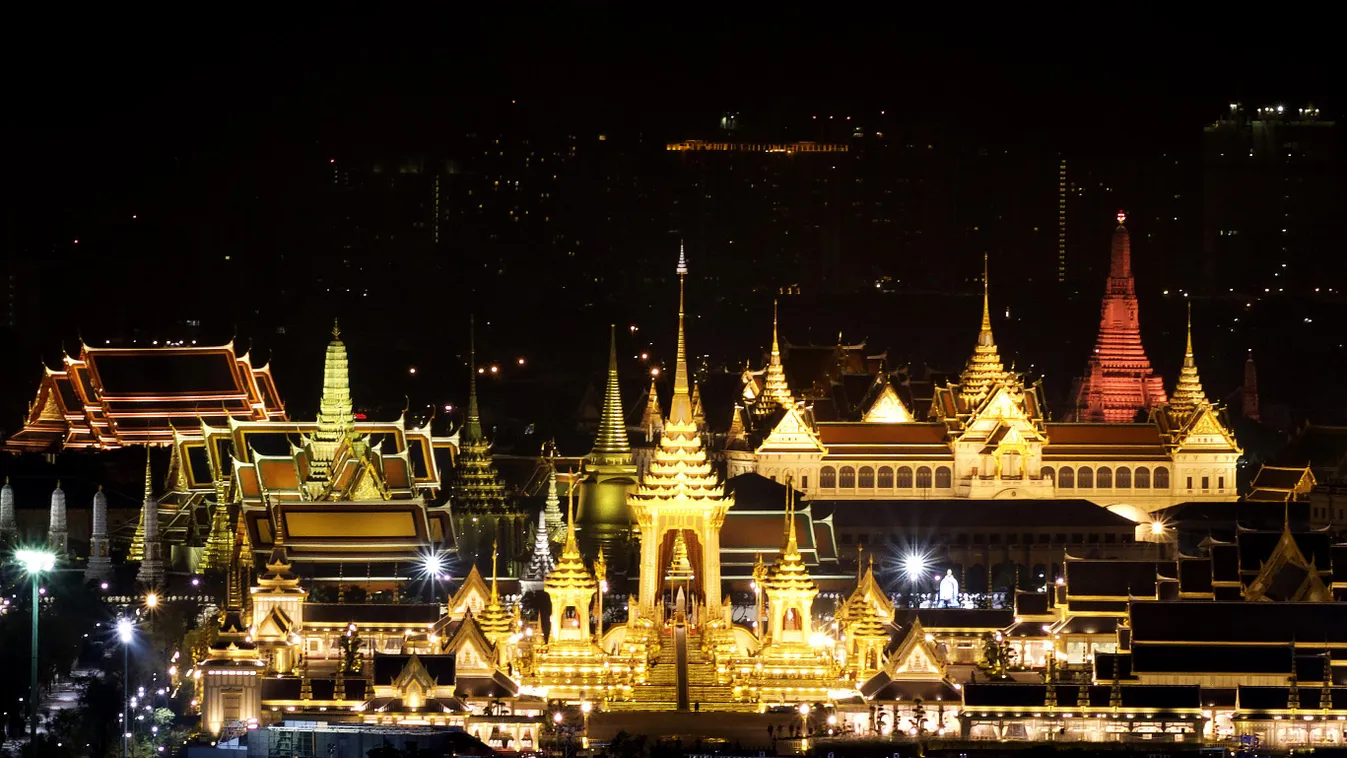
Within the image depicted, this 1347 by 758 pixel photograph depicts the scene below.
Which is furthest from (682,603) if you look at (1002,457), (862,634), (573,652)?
(1002,457)

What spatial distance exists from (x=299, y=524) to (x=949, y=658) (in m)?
10.5

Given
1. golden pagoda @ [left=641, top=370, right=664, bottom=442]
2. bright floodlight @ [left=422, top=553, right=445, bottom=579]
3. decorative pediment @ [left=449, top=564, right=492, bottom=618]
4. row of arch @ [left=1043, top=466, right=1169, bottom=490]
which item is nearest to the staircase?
decorative pediment @ [left=449, top=564, right=492, bottom=618]

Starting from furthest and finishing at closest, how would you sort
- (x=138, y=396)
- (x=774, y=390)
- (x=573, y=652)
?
(x=774, y=390) < (x=138, y=396) < (x=573, y=652)

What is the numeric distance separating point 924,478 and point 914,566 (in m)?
8.39

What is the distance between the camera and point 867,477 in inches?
2601

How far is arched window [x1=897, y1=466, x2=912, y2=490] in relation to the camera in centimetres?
6631

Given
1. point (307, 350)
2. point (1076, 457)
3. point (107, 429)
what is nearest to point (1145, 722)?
point (1076, 457)

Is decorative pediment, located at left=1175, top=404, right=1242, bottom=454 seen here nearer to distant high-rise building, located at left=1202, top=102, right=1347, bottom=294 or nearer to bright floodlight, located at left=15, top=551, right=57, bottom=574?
distant high-rise building, located at left=1202, top=102, right=1347, bottom=294

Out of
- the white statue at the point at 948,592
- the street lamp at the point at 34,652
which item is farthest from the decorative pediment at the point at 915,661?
the street lamp at the point at 34,652

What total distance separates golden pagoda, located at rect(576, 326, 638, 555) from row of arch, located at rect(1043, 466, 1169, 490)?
10.5 metres

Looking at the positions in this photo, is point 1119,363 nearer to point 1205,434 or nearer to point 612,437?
point 1205,434

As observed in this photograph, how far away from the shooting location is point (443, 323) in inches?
3546

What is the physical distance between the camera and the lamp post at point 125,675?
40562 mm

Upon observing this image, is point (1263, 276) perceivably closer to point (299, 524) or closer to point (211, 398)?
point (211, 398)
